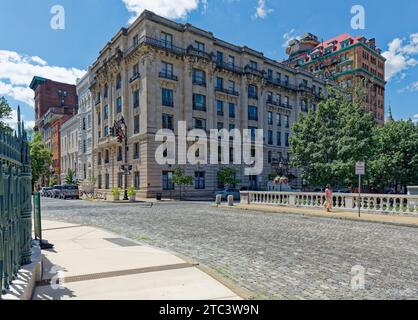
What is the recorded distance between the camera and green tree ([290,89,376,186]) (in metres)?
23.1

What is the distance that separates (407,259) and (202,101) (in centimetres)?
3713

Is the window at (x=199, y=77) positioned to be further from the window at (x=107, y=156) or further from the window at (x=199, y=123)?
the window at (x=107, y=156)

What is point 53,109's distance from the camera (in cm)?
7800

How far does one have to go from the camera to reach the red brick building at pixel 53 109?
248 ft

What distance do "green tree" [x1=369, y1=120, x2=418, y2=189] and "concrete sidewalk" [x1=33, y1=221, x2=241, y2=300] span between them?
2702 centimetres

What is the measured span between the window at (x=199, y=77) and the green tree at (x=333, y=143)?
1918 cm

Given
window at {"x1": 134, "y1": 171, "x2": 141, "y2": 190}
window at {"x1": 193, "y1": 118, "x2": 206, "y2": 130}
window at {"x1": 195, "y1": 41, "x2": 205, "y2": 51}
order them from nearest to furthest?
1. window at {"x1": 134, "y1": 171, "x2": 141, "y2": 190}
2. window at {"x1": 193, "y1": 118, "x2": 206, "y2": 130}
3. window at {"x1": 195, "y1": 41, "x2": 205, "y2": 51}

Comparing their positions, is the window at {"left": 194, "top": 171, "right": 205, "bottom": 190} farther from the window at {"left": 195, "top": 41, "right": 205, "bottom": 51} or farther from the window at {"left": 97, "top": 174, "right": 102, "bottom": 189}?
the window at {"left": 97, "top": 174, "right": 102, "bottom": 189}

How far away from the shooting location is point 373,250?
26.2 ft

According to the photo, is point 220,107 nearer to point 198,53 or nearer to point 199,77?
point 199,77

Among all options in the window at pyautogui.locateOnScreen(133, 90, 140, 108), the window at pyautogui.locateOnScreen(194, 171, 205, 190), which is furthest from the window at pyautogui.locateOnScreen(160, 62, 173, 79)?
the window at pyautogui.locateOnScreen(194, 171, 205, 190)

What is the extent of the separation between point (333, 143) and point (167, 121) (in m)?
22.3

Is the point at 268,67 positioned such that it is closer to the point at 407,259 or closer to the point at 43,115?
the point at 407,259

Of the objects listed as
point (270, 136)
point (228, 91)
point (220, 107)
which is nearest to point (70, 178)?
point (220, 107)
